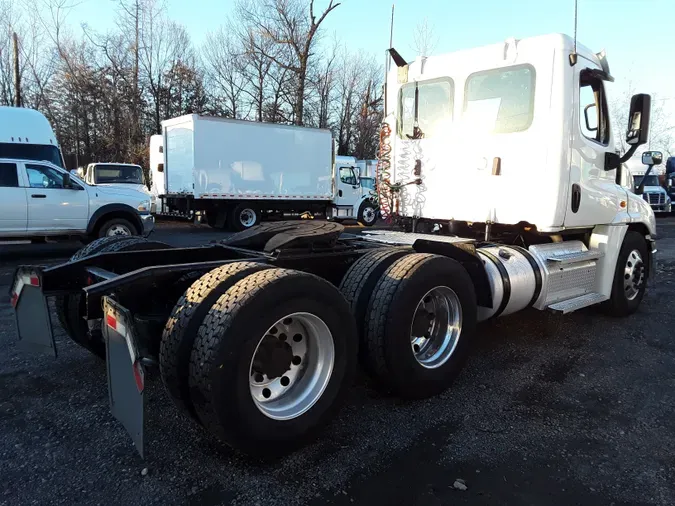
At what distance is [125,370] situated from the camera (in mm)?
2529

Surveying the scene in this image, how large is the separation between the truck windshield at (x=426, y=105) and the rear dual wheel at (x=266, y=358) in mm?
3160

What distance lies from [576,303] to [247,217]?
45.7 feet

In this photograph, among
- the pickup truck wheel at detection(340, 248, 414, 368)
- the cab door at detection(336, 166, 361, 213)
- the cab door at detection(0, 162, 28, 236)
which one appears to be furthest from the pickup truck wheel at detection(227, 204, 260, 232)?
the pickup truck wheel at detection(340, 248, 414, 368)

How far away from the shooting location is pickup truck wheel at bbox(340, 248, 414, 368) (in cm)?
343

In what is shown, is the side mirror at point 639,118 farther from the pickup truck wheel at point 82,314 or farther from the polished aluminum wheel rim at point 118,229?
the polished aluminum wheel rim at point 118,229

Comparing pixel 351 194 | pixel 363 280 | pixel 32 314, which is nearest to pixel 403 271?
pixel 363 280

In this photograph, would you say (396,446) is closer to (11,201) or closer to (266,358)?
(266,358)

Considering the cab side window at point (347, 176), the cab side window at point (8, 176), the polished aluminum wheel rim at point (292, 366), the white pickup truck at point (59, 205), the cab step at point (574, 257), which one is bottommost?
the polished aluminum wheel rim at point (292, 366)

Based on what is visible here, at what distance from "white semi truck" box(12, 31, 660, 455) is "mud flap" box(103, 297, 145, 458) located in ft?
0.04

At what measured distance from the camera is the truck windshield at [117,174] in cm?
1905

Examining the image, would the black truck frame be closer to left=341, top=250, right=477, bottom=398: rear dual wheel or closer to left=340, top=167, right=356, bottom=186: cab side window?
left=341, top=250, right=477, bottom=398: rear dual wheel

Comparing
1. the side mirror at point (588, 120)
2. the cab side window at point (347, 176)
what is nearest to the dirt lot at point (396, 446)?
the side mirror at point (588, 120)

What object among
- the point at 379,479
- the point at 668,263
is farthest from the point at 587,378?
the point at 668,263

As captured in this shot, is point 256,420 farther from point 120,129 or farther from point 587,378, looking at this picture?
point 120,129
